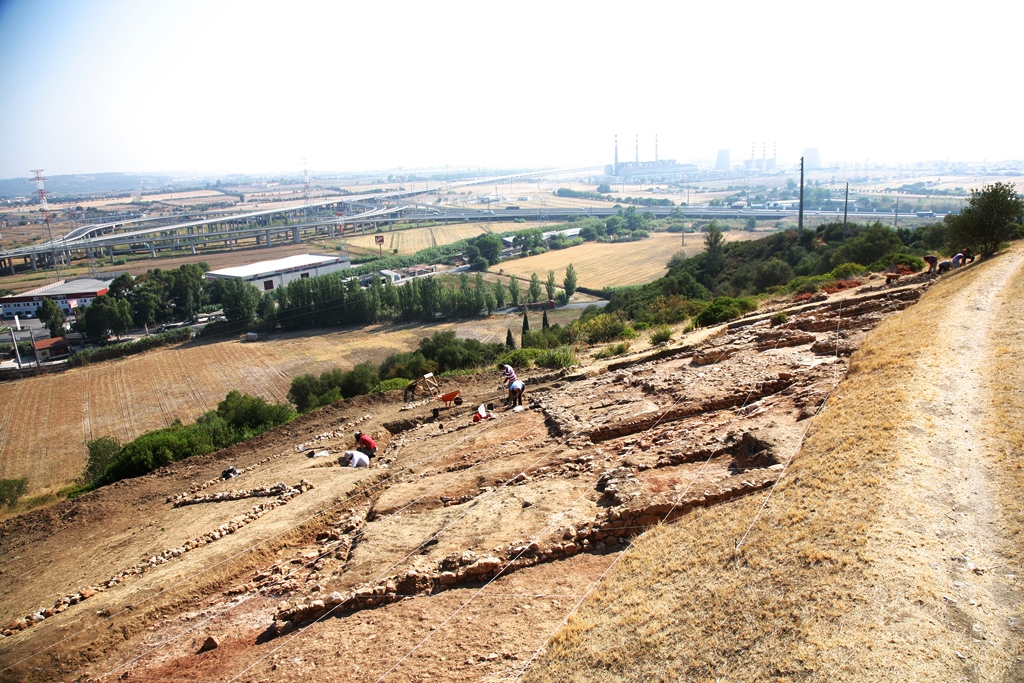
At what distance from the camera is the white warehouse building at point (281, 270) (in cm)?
6844

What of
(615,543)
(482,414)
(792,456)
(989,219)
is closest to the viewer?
(615,543)

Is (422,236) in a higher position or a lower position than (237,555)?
higher

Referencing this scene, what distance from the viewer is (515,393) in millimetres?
18844

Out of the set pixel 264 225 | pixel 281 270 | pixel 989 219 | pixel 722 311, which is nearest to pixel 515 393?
pixel 722 311

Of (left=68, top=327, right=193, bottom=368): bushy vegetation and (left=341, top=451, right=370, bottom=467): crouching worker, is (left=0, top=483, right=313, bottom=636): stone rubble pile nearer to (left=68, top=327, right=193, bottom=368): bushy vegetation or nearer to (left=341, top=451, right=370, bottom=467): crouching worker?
(left=341, top=451, right=370, bottom=467): crouching worker

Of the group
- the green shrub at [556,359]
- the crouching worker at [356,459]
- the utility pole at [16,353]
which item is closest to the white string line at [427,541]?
the crouching worker at [356,459]

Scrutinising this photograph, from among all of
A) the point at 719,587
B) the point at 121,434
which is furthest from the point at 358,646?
the point at 121,434

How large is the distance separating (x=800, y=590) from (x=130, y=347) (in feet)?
171

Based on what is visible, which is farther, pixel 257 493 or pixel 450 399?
pixel 450 399

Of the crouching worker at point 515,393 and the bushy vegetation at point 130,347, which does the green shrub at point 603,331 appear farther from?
the bushy vegetation at point 130,347

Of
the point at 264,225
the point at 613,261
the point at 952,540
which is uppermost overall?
the point at 264,225

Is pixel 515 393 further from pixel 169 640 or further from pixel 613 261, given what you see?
pixel 613 261

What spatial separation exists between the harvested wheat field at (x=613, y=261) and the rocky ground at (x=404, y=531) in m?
49.4

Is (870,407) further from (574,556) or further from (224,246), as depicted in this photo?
(224,246)
